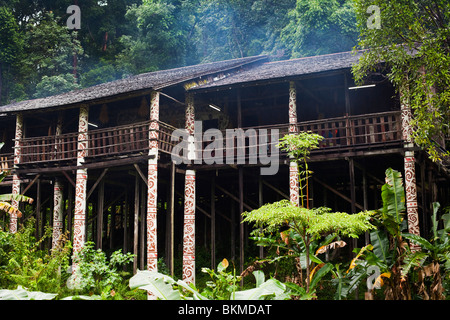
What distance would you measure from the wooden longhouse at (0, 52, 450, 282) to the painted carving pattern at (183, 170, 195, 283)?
1.2 inches

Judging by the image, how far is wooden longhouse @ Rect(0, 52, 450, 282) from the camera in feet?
44.8

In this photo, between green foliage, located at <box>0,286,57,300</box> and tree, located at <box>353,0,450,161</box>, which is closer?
green foliage, located at <box>0,286,57,300</box>

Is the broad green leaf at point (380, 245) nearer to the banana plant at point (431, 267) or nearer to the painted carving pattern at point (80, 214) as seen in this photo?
the banana plant at point (431, 267)

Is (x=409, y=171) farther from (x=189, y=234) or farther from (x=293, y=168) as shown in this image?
(x=189, y=234)

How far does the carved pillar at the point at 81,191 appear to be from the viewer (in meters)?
15.0

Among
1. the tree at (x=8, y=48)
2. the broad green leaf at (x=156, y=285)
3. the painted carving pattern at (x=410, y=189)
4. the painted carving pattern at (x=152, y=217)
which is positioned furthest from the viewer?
the tree at (x=8, y=48)

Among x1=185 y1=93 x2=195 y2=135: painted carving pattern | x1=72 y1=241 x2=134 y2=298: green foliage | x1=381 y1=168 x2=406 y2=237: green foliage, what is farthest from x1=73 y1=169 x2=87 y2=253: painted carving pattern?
x1=381 y1=168 x2=406 y2=237: green foliage

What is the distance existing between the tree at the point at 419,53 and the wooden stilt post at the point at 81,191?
27.9ft

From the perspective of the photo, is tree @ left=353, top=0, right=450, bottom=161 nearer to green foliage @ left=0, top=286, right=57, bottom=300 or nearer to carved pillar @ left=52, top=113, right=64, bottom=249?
green foliage @ left=0, top=286, right=57, bottom=300

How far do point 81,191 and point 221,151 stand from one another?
4530 mm

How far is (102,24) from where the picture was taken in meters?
39.1

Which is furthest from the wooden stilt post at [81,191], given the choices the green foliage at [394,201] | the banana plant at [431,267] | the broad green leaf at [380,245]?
the banana plant at [431,267]

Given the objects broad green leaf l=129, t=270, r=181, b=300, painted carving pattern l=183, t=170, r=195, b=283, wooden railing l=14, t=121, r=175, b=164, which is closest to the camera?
broad green leaf l=129, t=270, r=181, b=300

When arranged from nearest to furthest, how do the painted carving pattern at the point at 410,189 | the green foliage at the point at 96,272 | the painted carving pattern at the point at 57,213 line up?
the painted carving pattern at the point at 410,189 < the green foliage at the point at 96,272 < the painted carving pattern at the point at 57,213
